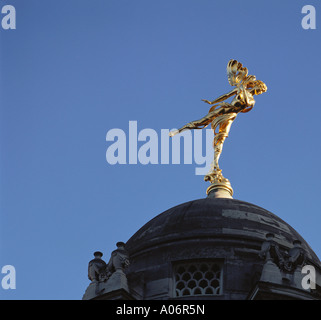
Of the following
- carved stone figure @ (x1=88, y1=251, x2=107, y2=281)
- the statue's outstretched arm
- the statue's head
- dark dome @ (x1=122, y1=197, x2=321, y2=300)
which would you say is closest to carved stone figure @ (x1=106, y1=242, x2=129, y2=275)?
carved stone figure @ (x1=88, y1=251, x2=107, y2=281)

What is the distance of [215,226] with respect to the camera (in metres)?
38.2

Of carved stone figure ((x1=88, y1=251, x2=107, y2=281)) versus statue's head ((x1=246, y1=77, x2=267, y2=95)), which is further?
statue's head ((x1=246, y1=77, x2=267, y2=95))

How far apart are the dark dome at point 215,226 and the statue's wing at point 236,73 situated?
620 centimetres

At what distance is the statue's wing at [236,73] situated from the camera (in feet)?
147

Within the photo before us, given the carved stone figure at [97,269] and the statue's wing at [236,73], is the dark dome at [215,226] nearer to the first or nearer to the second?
the carved stone figure at [97,269]

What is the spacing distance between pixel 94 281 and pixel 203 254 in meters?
3.64

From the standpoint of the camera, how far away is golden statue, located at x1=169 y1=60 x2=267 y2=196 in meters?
44.0

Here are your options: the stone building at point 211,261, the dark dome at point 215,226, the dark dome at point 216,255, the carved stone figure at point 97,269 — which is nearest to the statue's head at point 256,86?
the dark dome at point 215,226

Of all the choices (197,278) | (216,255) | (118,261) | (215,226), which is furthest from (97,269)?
(215,226)

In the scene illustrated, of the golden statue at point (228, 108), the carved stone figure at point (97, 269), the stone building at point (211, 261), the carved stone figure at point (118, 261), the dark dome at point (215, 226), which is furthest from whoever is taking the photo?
the golden statue at point (228, 108)

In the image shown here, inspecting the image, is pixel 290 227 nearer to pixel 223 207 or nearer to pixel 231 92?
pixel 223 207

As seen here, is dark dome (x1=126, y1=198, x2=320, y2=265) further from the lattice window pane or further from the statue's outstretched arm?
the statue's outstretched arm

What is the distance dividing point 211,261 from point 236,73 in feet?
33.4

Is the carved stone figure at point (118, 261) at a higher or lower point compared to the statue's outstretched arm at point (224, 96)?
lower
